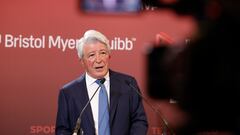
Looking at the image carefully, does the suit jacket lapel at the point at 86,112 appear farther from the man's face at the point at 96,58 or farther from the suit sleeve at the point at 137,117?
the suit sleeve at the point at 137,117

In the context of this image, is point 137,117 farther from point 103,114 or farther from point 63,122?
point 63,122

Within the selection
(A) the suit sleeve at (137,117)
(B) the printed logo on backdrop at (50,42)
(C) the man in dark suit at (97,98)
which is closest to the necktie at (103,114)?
(C) the man in dark suit at (97,98)

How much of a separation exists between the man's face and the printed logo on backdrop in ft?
3.21

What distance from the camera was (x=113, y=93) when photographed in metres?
2.57

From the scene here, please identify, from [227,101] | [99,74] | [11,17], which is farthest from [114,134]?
[227,101]

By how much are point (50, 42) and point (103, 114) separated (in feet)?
3.82

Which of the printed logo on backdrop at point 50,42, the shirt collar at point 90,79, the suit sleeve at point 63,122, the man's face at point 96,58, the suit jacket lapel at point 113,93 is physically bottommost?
the suit sleeve at point 63,122

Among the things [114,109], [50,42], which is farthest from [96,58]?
[50,42]

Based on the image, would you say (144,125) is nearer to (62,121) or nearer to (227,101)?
(62,121)

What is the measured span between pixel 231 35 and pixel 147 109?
2775 millimetres

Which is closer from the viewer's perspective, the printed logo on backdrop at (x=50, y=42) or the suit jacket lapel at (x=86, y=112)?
the suit jacket lapel at (x=86, y=112)

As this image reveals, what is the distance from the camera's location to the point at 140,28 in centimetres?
357

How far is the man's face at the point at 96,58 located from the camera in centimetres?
255

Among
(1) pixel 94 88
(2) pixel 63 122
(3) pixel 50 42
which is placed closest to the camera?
(2) pixel 63 122
